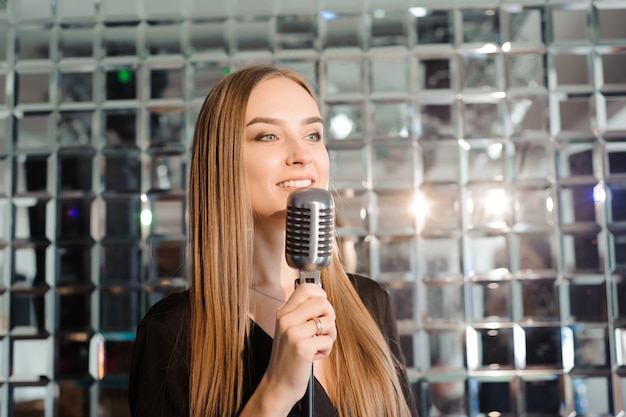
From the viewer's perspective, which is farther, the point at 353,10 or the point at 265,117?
the point at 353,10

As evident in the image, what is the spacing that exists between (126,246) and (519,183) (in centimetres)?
137

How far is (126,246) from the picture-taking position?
2154 millimetres

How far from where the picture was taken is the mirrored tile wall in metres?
2.09

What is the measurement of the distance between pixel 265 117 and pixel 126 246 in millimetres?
1113

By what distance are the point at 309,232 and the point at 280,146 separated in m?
0.36

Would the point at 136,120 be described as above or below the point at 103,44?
below

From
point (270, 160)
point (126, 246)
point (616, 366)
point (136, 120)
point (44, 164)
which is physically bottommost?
point (616, 366)

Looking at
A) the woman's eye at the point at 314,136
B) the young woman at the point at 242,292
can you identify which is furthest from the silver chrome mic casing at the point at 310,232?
the woman's eye at the point at 314,136

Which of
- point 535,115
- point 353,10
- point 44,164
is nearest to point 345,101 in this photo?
point 353,10

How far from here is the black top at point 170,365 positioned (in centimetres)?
119

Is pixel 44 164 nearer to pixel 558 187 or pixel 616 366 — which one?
pixel 558 187

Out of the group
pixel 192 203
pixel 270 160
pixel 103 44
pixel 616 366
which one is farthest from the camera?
pixel 103 44

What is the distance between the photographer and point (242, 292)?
125 cm

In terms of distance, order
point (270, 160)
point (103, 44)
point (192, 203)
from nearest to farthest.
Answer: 1. point (270, 160)
2. point (192, 203)
3. point (103, 44)
